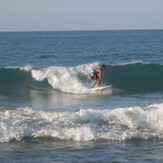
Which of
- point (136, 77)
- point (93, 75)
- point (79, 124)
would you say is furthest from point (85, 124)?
point (136, 77)

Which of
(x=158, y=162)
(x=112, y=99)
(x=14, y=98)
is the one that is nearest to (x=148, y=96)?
(x=112, y=99)

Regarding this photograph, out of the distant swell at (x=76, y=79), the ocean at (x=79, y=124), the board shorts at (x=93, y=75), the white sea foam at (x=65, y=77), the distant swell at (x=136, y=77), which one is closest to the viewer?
the ocean at (x=79, y=124)

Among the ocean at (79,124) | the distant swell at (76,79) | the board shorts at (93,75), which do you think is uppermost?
Answer: the board shorts at (93,75)

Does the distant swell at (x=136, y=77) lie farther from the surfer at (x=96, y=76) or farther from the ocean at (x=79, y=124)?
the surfer at (x=96, y=76)

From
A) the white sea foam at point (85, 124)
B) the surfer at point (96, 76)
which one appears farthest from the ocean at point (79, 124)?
the surfer at point (96, 76)

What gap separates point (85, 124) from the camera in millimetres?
11430

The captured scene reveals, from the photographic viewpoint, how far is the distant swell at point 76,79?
20.2 meters

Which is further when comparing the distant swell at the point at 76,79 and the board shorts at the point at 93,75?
the distant swell at the point at 76,79

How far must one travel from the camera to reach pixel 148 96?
1780cm

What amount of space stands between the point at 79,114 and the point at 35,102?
15.0 ft

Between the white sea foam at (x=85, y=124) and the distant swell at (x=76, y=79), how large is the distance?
21.6 ft

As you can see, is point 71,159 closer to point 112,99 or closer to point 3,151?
point 3,151

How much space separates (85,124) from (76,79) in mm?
9896

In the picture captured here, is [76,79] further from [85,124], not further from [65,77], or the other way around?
[85,124]
